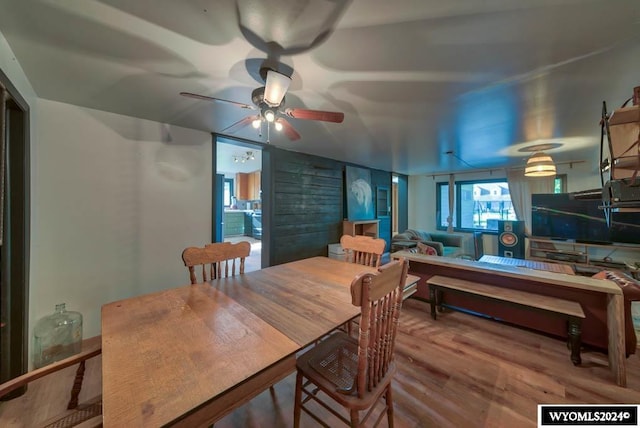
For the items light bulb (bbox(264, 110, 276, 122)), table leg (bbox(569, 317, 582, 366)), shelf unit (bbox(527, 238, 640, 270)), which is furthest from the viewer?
shelf unit (bbox(527, 238, 640, 270))

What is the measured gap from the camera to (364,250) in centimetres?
221

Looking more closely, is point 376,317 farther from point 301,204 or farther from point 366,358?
Answer: point 301,204

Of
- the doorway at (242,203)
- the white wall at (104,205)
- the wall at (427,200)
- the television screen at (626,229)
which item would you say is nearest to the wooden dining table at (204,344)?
the white wall at (104,205)

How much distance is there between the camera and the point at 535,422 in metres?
1.37

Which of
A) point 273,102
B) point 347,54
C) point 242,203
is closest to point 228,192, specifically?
point 242,203

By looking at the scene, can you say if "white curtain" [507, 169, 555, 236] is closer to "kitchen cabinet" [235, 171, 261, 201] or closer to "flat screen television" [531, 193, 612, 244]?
"flat screen television" [531, 193, 612, 244]

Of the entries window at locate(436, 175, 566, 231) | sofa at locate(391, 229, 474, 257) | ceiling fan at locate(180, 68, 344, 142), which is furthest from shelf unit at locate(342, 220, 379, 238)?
ceiling fan at locate(180, 68, 344, 142)

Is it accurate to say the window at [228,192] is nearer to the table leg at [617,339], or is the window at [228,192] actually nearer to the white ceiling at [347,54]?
the white ceiling at [347,54]

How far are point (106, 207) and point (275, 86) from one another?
2.11 metres

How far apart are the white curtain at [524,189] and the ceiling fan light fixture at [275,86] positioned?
5.84 metres

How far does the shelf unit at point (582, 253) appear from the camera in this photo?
3998mm

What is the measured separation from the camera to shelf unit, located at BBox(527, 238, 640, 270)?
400 cm

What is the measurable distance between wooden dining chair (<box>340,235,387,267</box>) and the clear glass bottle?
97.7 inches

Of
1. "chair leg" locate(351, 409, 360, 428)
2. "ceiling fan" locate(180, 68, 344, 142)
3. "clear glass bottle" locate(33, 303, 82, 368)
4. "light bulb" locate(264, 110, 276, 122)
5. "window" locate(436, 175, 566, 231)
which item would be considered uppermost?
"ceiling fan" locate(180, 68, 344, 142)
